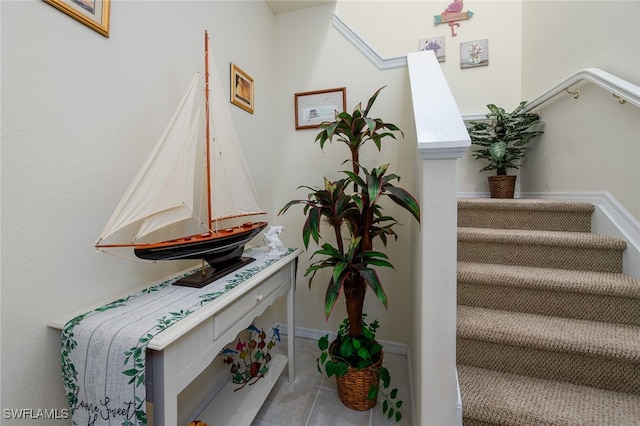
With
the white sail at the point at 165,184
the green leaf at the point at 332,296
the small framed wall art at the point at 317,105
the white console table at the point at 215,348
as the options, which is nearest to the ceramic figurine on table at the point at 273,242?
the white console table at the point at 215,348

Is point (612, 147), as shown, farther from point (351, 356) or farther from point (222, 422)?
point (222, 422)

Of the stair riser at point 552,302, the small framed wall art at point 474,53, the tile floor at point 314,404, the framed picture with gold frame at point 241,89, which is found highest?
the small framed wall art at point 474,53

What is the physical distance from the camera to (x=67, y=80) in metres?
0.81

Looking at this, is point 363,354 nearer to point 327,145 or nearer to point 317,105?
point 327,145

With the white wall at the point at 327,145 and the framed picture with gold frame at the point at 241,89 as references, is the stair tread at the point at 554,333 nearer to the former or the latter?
the white wall at the point at 327,145

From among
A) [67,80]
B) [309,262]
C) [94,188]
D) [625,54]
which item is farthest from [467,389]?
[625,54]

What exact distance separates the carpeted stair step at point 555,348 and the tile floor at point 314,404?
0.60 metres

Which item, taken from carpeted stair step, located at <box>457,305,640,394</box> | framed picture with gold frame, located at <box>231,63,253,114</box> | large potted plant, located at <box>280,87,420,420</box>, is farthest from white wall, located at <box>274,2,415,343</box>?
carpeted stair step, located at <box>457,305,640,394</box>

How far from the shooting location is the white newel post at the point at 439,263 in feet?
2.79

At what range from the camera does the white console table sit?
693 millimetres

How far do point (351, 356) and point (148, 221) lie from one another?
122 cm

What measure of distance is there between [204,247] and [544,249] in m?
1.74

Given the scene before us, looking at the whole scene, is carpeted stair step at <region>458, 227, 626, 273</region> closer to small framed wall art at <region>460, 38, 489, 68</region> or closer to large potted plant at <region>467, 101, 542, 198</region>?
large potted plant at <region>467, 101, 542, 198</region>

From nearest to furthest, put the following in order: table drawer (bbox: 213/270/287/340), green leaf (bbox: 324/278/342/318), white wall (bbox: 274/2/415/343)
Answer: table drawer (bbox: 213/270/287/340)
green leaf (bbox: 324/278/342/318)
white wall (bbox: 274/2/415/343)
